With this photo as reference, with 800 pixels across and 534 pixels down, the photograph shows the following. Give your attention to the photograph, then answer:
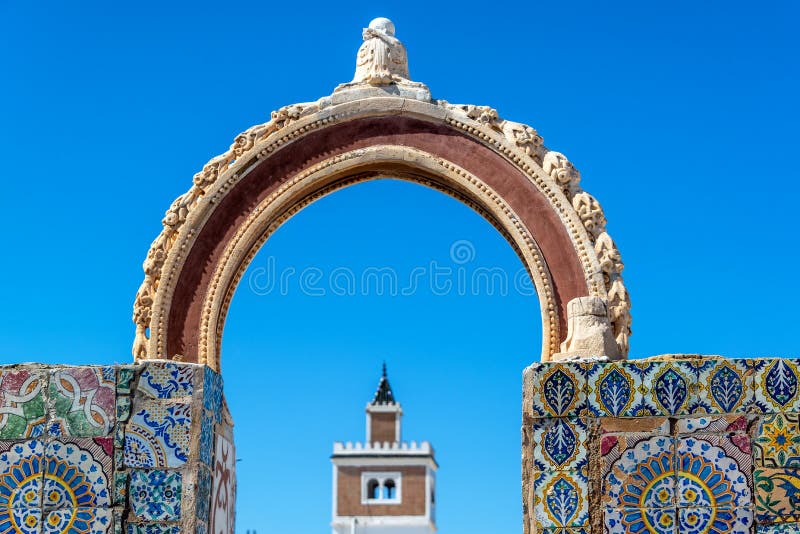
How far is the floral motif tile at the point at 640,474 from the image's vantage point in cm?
552

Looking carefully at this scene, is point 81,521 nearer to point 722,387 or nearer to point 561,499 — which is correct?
point 561,499

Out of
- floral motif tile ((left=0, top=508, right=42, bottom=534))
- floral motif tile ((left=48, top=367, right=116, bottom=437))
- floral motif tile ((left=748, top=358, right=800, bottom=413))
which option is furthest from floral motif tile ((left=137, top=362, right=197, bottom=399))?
floral motif tile ((left=748, top=358, right=800, bottom=413))

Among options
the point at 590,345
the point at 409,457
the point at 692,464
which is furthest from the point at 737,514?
the point at 409,457

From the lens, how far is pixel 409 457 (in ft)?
177

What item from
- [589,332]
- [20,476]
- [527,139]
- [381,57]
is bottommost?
[20,476]

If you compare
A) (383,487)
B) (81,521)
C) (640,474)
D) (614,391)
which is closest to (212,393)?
(81,521)

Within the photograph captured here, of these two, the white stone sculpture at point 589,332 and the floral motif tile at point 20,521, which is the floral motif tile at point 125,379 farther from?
the white stone sculpture at point 589,332

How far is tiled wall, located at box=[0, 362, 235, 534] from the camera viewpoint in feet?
19.2

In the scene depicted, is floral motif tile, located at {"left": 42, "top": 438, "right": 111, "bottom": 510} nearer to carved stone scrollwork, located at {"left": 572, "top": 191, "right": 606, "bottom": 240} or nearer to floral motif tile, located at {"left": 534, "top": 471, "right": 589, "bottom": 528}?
floral motif tile, located at {"left": 534, "top": 471, "right": 589, "bottom": 528}

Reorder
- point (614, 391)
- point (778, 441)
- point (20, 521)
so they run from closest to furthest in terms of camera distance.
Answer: point (778, 441), point (614, 391), point (20, 521)

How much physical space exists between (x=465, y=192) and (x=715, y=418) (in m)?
7.76

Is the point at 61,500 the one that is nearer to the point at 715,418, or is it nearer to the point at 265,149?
the point at 715,418

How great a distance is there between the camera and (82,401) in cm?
601

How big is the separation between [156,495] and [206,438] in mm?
333
